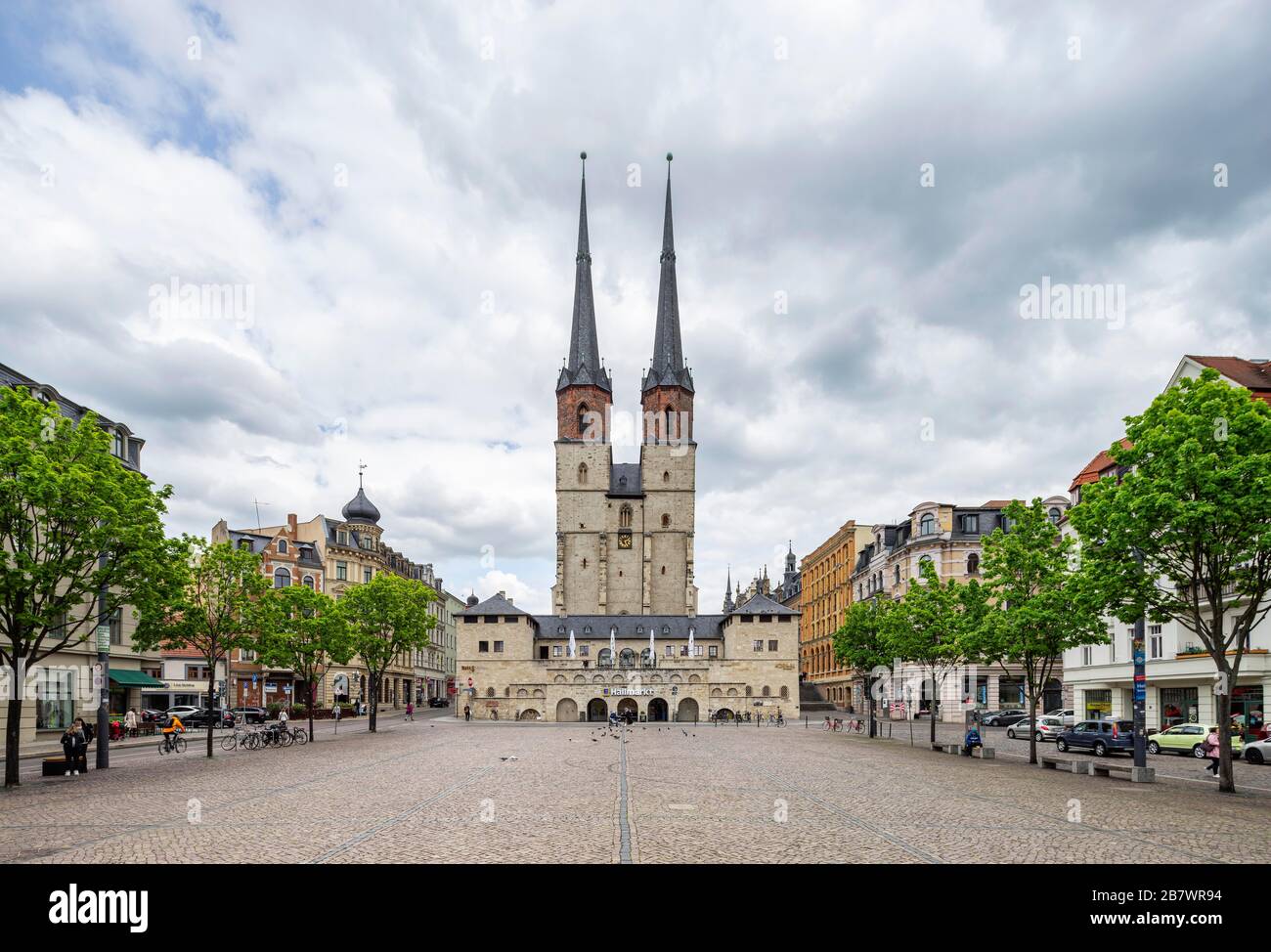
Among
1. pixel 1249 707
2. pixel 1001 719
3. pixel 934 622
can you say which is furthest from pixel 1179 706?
pixel 1001 719

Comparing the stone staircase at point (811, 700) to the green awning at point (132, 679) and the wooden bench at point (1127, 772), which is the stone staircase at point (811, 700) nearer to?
the green awning at point (132, 679)

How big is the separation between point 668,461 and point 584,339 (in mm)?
19738

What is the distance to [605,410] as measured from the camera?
126 meters

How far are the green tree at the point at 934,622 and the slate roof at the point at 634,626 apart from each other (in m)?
58.2

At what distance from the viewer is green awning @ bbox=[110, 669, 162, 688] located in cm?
5638

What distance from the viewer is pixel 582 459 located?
398ft

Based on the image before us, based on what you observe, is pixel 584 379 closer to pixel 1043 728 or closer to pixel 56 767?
pixel 1043 728

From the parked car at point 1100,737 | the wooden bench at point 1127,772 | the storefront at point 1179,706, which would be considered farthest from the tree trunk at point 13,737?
the storefront at point 1179,706

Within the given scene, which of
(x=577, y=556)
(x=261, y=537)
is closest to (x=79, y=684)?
(x=261, y=537)

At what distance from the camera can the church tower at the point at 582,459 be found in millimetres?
118625

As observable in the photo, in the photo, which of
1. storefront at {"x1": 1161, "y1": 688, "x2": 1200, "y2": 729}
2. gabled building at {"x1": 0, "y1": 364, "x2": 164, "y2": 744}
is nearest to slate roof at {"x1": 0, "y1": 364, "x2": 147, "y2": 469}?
gabled building at {"x1": 0, "y1": 364, "x2": 164, "y2": 744}

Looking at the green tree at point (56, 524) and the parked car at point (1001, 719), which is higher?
the green tree at point (56, 524)
